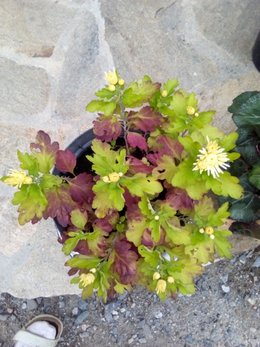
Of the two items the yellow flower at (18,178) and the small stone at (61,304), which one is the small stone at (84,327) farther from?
the yellow flower at (18,178)

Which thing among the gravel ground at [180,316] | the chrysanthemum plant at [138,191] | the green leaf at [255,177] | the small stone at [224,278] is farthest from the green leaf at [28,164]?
the small stone at [224,278]

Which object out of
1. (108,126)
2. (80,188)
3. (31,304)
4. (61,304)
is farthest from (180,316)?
(108,126)

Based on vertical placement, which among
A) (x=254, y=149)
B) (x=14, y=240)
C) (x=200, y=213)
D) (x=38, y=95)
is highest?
(x=38, y=95)

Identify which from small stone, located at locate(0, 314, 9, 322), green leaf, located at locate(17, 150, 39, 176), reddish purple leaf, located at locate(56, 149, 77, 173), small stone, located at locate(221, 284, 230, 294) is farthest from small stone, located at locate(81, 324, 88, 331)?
green leaf, located at locate(17, 150, 39, 176)

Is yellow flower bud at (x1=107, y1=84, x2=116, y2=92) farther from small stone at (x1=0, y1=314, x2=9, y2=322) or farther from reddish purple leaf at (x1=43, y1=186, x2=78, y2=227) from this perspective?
small stone at (x1=0, y1=314, x2=9, y2=322)

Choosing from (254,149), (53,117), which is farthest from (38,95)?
(254,149)

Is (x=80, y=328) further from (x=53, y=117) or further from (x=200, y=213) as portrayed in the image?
(x=200, y=213)
